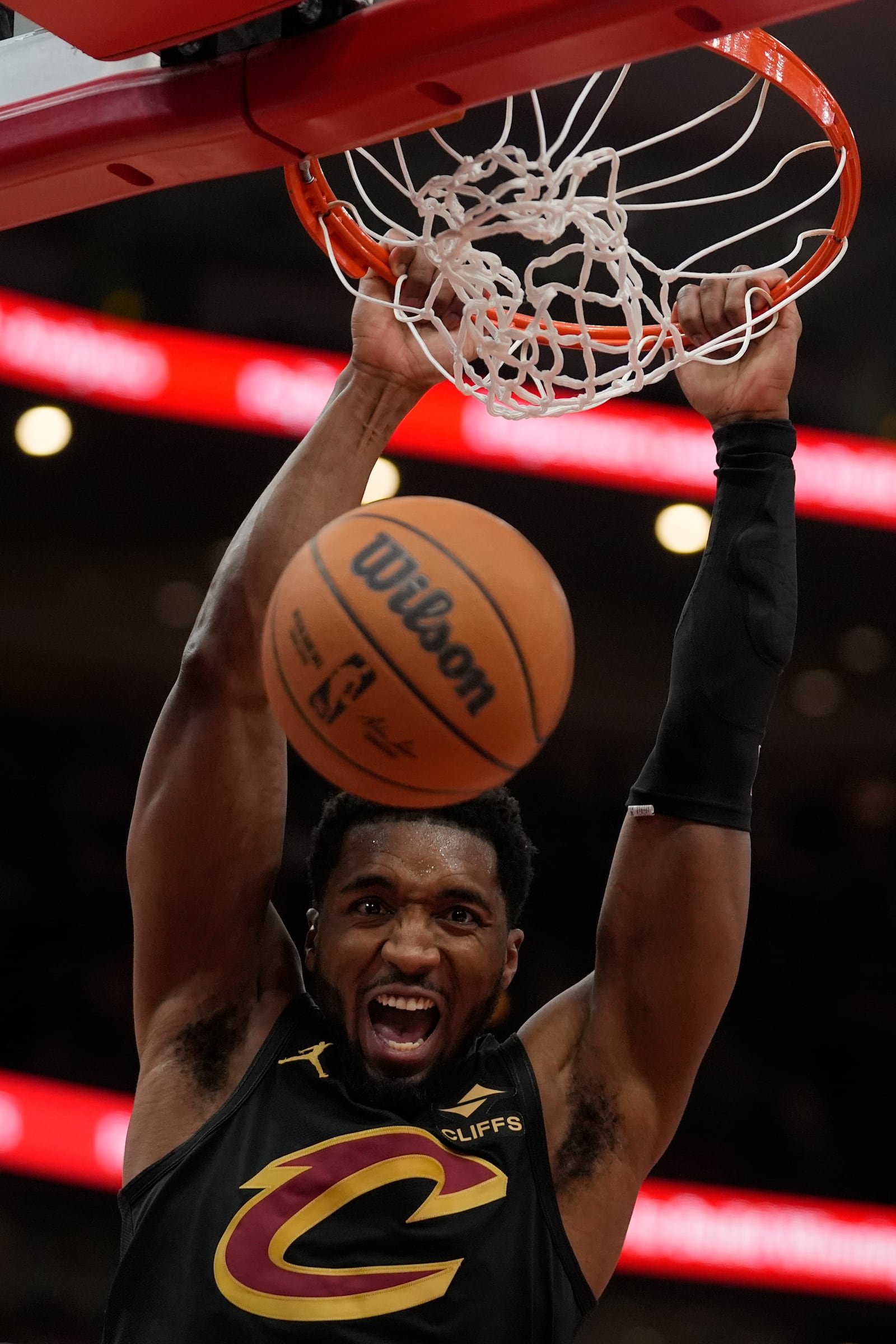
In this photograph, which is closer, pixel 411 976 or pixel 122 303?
pixel 411 976

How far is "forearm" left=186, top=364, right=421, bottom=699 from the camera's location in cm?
217

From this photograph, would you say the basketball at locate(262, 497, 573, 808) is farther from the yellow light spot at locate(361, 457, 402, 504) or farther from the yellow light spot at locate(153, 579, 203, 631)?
the yellow light spot at locate(153, 579, 203, 631)

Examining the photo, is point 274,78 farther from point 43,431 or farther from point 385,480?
point 43,431

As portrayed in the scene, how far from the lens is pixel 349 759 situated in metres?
1.74

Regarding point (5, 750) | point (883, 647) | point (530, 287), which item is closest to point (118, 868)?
point (5, 750)

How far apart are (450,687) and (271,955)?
83 centimetres

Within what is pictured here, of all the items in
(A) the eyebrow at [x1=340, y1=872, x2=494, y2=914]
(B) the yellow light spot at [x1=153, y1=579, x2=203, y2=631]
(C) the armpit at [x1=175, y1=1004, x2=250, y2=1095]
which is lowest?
(C) the armpit at [x1=175, y1=1004, x2=250, y2=1095]

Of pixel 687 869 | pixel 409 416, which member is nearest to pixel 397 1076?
pixel 687 869

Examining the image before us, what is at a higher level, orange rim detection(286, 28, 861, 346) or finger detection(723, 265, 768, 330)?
orange rim detection(286, 28, 861, 346)

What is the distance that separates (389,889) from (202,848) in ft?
0.96

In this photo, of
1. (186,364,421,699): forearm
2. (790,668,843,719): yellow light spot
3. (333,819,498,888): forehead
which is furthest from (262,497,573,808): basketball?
(790,668,843,719): yellow light spot

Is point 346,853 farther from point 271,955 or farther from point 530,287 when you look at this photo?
point 530,287

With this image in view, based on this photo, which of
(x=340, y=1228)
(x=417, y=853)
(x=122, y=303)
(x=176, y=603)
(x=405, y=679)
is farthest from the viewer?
(x=176, y=603)

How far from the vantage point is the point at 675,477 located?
17.2 ft
